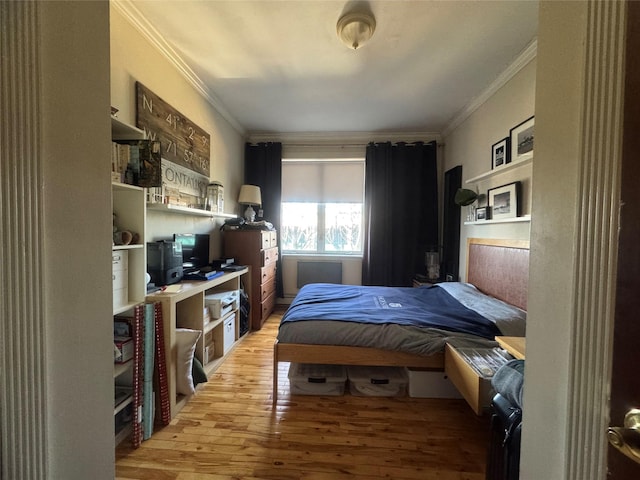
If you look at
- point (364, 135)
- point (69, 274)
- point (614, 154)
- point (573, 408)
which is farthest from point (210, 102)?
point (573, 408)

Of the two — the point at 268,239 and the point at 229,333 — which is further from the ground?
the point at 268,239

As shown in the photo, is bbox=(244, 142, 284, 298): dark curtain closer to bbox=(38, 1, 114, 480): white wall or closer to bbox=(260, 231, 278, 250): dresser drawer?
bbox=(260, 231, 278, 250): dresser drawer

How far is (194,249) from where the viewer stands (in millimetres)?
2742

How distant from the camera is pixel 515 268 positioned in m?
2.26

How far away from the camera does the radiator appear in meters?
4.28

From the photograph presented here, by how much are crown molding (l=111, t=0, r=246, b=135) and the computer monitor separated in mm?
1513

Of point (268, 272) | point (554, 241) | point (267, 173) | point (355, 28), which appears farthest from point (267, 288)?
point (554, 241)

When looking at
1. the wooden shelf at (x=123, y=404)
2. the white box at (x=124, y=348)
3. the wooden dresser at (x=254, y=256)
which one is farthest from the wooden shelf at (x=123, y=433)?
the wooden dresser at (x=254, y=256)

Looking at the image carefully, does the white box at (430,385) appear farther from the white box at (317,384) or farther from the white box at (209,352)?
the white box at (209,352)

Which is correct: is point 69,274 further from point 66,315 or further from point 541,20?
point 541,20

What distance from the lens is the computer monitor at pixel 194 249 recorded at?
2.53 meters

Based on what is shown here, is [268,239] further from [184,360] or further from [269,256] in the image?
[184,360]


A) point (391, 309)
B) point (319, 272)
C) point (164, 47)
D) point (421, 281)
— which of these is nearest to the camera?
point (164, 47)

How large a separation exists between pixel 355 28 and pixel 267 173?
8.34 ft
